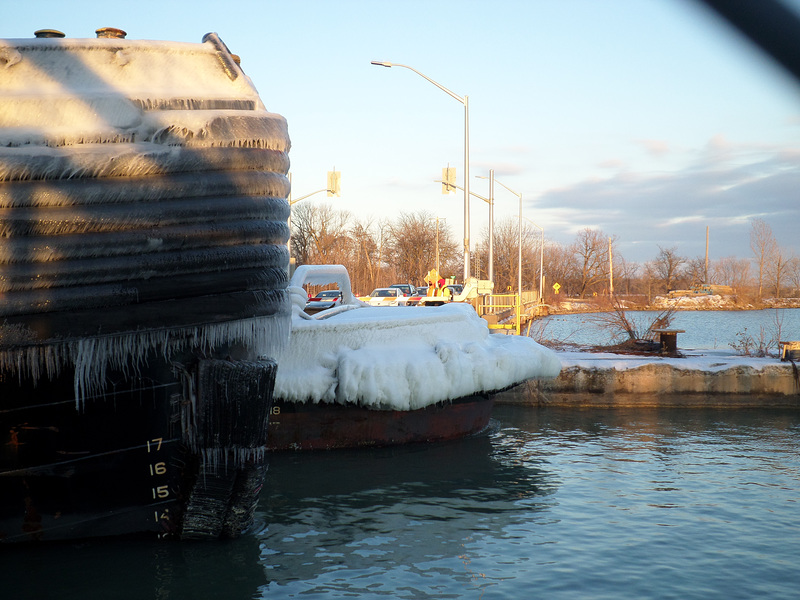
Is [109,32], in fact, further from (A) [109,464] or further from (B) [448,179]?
(B) [448,179]

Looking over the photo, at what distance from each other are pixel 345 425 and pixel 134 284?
4.45m

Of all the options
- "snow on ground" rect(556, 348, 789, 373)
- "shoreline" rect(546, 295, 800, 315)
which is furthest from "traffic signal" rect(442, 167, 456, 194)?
"shoreline" rect(546, 295, 800, 315)

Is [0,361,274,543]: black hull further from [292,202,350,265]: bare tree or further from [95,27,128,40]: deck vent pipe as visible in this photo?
[292,202,350,265]: bare tree

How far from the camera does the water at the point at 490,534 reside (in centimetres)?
526

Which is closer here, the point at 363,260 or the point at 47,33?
→ the point at 47,33

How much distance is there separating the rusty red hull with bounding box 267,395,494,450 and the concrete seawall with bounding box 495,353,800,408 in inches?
168

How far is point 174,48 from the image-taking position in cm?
526

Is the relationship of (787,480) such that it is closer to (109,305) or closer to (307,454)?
(307,454)

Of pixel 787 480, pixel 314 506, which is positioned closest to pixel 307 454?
pixel 314 506

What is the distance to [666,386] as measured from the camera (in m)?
13.2

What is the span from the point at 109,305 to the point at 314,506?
330cm

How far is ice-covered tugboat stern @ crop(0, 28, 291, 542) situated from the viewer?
15.3ft

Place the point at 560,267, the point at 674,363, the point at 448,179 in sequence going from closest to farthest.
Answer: the point at 674,363 → the point at 448,179 → the point at 560,267

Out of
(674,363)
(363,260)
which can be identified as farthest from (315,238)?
(674,363)
